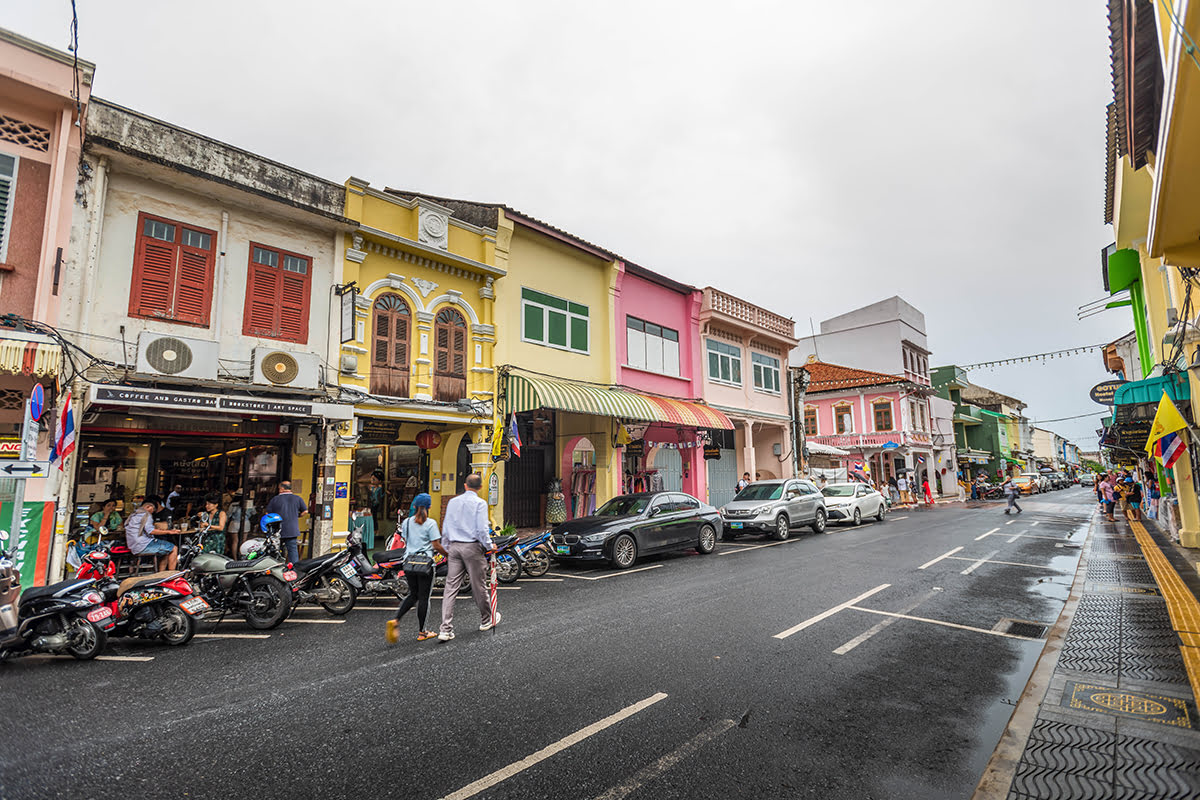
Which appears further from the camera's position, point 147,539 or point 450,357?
Answer: point 450,357

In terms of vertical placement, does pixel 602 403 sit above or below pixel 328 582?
above

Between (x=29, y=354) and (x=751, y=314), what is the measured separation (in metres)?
21.9

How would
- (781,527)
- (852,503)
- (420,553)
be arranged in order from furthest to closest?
(852,503) → (781,527) → (420,553)

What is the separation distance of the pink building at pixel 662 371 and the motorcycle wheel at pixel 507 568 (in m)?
8.40

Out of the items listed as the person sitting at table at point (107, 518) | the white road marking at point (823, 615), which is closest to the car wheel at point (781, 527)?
the white road marking at point (823, 615)

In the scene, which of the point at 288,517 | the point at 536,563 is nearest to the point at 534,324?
the point at 536,563

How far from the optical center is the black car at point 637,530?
39.6 feet

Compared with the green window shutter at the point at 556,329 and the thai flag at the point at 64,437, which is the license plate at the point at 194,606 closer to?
the thai flag at the point at 64,437

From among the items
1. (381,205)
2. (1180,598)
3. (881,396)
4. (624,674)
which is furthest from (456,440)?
(881,396)

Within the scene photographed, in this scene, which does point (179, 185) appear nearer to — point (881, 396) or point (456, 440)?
point (456, 440)

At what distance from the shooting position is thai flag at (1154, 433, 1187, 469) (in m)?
12.7

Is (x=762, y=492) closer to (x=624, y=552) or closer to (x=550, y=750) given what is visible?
(x=624, y=552)

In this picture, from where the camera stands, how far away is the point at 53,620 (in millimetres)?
6445

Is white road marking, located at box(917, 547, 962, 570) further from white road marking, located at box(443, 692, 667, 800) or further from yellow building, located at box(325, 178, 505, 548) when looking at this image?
yellow building, located at box(325, 178, 505, 548)
